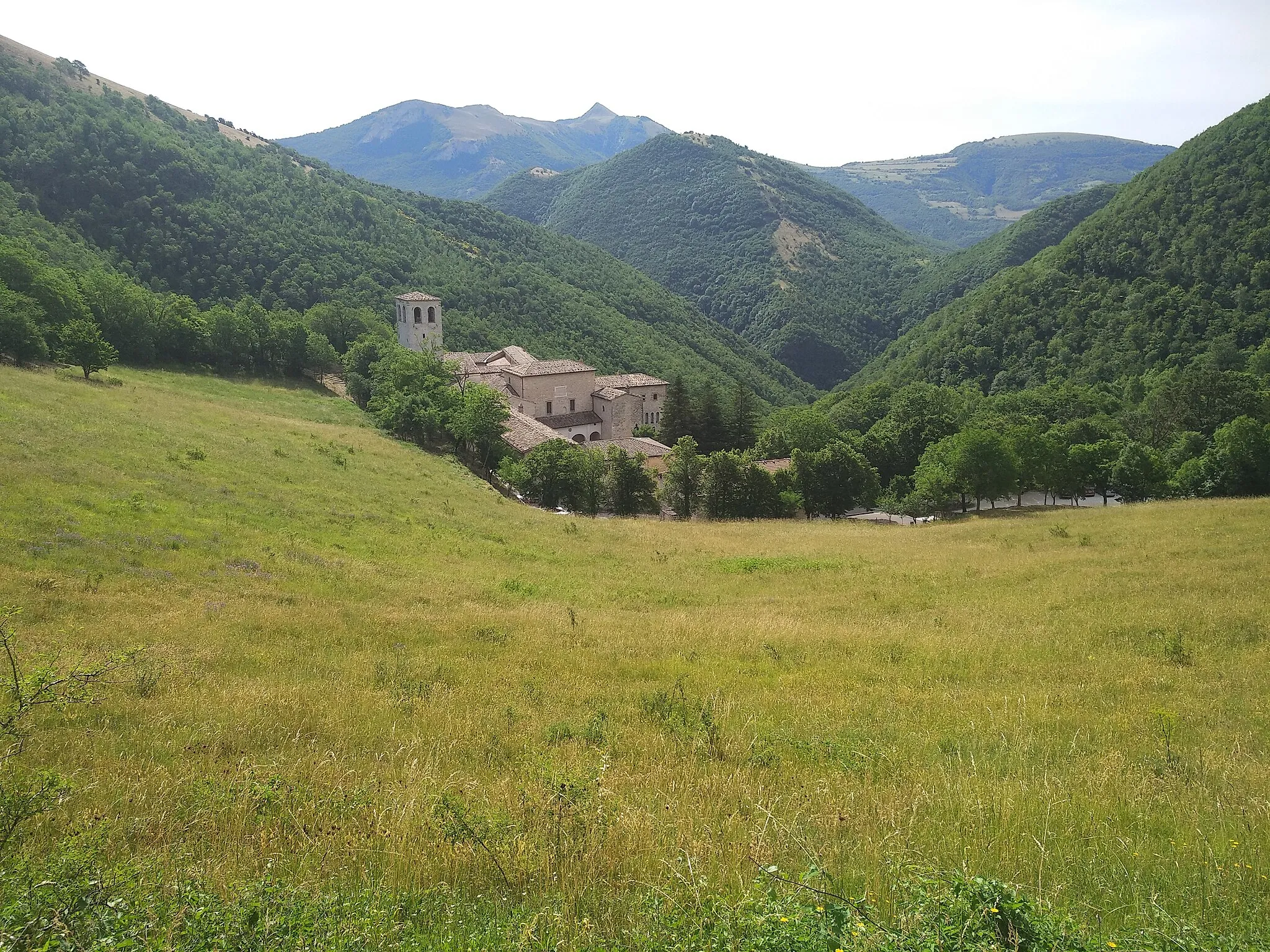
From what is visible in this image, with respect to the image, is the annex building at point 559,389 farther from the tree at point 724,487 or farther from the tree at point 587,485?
the tree at point 724,487

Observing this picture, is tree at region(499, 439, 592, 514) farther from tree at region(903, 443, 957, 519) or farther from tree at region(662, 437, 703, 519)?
tree at region(903, 443, 957, 519)

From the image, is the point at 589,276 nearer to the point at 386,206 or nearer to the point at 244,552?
the point at 386,206

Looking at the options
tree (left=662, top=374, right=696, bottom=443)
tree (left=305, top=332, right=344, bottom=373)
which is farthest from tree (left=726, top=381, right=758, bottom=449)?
tree (left=305, top=332, right=344, bottom=373)

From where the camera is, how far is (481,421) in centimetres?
4581

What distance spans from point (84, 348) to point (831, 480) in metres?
43.9

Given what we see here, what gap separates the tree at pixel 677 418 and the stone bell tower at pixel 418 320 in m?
24.1

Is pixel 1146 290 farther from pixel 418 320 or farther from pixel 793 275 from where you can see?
pixel 793 275

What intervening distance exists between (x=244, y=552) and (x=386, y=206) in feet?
334

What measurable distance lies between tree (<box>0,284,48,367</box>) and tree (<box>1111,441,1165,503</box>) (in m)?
63.5

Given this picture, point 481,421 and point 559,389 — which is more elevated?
point 559,389

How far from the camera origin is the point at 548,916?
3756 millimetres

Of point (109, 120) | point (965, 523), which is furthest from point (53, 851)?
point (109, 120)

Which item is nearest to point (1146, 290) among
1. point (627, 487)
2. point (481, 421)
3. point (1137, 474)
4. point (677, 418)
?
point (1137, 474)

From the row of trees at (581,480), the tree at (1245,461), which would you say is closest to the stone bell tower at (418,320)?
the row of trees at (581,480)
